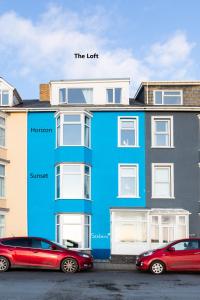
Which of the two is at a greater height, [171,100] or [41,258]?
[171,100]

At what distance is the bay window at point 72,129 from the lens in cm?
2830

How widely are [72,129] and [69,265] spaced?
33.2 ft

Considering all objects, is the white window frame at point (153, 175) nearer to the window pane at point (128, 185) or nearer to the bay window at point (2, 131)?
the window pane at point (128, 185)

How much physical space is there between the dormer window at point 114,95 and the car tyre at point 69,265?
12.8m

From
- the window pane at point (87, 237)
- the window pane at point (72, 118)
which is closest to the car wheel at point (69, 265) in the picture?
the window pane at point (87, 237)

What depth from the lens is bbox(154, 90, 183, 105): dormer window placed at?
30766 mm

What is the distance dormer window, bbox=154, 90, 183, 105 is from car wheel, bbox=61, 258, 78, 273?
44.8ft

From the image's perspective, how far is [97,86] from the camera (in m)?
30.5

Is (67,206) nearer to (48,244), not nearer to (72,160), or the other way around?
(72,160)

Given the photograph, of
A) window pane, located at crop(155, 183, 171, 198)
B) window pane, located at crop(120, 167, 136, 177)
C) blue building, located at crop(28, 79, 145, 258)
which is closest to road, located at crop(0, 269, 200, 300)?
blue building, located at crop(28, 79, 145, 258)

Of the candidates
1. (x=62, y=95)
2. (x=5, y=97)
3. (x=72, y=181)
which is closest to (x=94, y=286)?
(x=72, y=181)

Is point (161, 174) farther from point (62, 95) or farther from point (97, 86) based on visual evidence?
point (62, 95)

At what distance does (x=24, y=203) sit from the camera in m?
28.6

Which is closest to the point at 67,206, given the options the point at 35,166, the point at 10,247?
the point at 35,166
